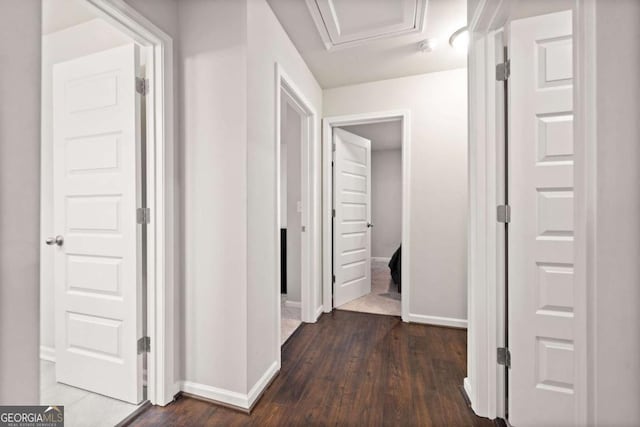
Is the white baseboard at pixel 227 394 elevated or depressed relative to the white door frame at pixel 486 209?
depressed

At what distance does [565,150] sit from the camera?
128cm

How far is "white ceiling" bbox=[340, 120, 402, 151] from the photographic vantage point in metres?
4.54

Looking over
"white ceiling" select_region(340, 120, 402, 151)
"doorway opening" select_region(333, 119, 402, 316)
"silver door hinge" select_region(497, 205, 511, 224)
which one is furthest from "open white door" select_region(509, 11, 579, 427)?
"white ceiling" select_region(340, 120, 402, 151)

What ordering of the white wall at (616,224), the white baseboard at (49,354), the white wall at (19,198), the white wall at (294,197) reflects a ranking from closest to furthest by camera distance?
the white wall at (616,224) < the white wall at (19,198) < the white baseboard at (49,354) < the white wall at (294,197)

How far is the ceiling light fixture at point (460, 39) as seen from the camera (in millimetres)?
2045

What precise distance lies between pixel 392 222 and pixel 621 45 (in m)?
6.00

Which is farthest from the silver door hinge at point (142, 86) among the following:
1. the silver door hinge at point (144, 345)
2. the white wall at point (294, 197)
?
the white wall at point (294, 197)

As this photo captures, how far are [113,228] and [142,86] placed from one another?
85 centimetres

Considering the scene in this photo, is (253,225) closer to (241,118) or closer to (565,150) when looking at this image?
(241,118)

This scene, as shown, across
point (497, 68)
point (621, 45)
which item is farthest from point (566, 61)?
point (621, 45)

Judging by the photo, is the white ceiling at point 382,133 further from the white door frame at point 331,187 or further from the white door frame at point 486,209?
the white door frame at point 486,209

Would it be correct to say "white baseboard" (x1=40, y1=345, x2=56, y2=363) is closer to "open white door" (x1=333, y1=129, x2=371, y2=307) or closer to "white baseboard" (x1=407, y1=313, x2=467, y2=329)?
"open white door" (x1=333, y1=129, x2=371, y2=307)

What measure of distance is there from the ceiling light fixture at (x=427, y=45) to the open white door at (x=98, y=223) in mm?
2086

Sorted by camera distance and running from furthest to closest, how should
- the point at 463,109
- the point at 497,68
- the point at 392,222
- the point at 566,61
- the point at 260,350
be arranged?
the point at 392,222
the point at 463,109
the point at 260,350
the point at 497,68
the point at 566,61
